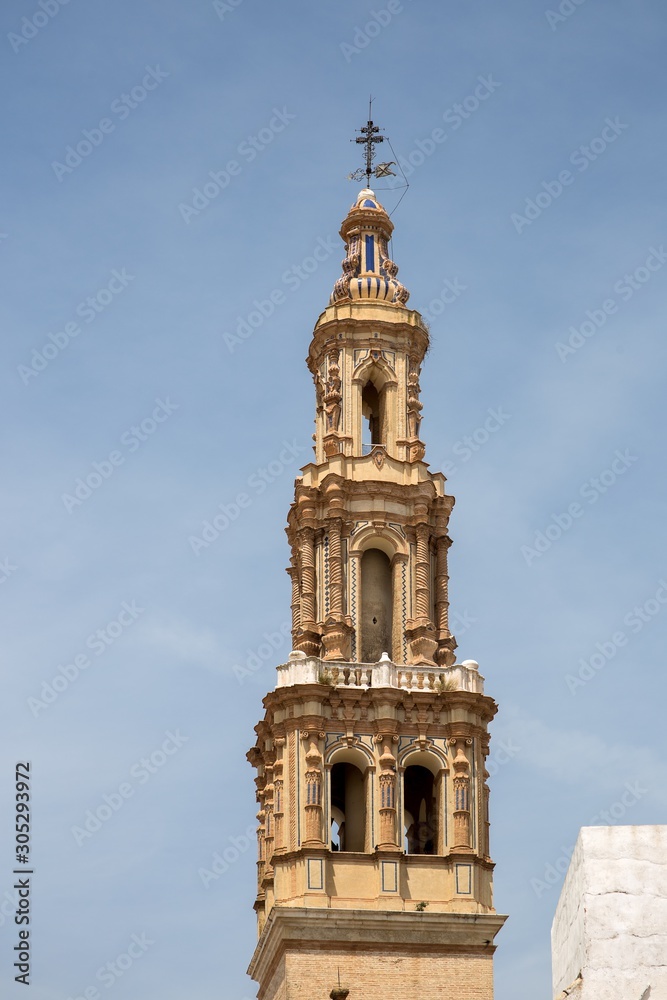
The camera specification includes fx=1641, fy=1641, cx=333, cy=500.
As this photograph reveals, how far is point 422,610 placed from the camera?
4638cm

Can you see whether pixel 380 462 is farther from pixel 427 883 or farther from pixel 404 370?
pixel 427 883

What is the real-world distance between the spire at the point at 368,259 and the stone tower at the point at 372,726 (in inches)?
4.6

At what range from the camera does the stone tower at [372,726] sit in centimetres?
4038

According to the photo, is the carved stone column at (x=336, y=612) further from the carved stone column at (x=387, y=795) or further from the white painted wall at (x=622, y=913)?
the white painted wall at (x=622, y=913)

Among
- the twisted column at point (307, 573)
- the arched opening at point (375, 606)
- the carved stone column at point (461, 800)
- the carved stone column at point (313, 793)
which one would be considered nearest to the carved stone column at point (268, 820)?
the carved stone column at point (313, 793)

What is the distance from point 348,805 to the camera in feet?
145

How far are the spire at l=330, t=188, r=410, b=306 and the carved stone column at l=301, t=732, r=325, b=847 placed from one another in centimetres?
1547

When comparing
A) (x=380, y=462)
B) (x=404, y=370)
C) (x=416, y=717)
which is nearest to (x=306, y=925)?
(x=416, y=717)

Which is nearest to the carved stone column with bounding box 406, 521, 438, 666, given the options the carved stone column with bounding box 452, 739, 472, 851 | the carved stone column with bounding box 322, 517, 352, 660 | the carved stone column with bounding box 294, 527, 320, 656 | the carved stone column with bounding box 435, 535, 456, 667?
the carved stone column with bounding box 435, 535, 456, 667

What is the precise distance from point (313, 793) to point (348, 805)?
9.19ft

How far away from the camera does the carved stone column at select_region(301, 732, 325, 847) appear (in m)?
41.3

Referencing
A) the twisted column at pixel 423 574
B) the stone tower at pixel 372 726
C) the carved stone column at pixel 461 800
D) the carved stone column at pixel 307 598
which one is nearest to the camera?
the stone tower at pixel 372 726

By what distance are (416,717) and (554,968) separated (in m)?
26.6

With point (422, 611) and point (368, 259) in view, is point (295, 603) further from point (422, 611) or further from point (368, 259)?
point (368, 259)
